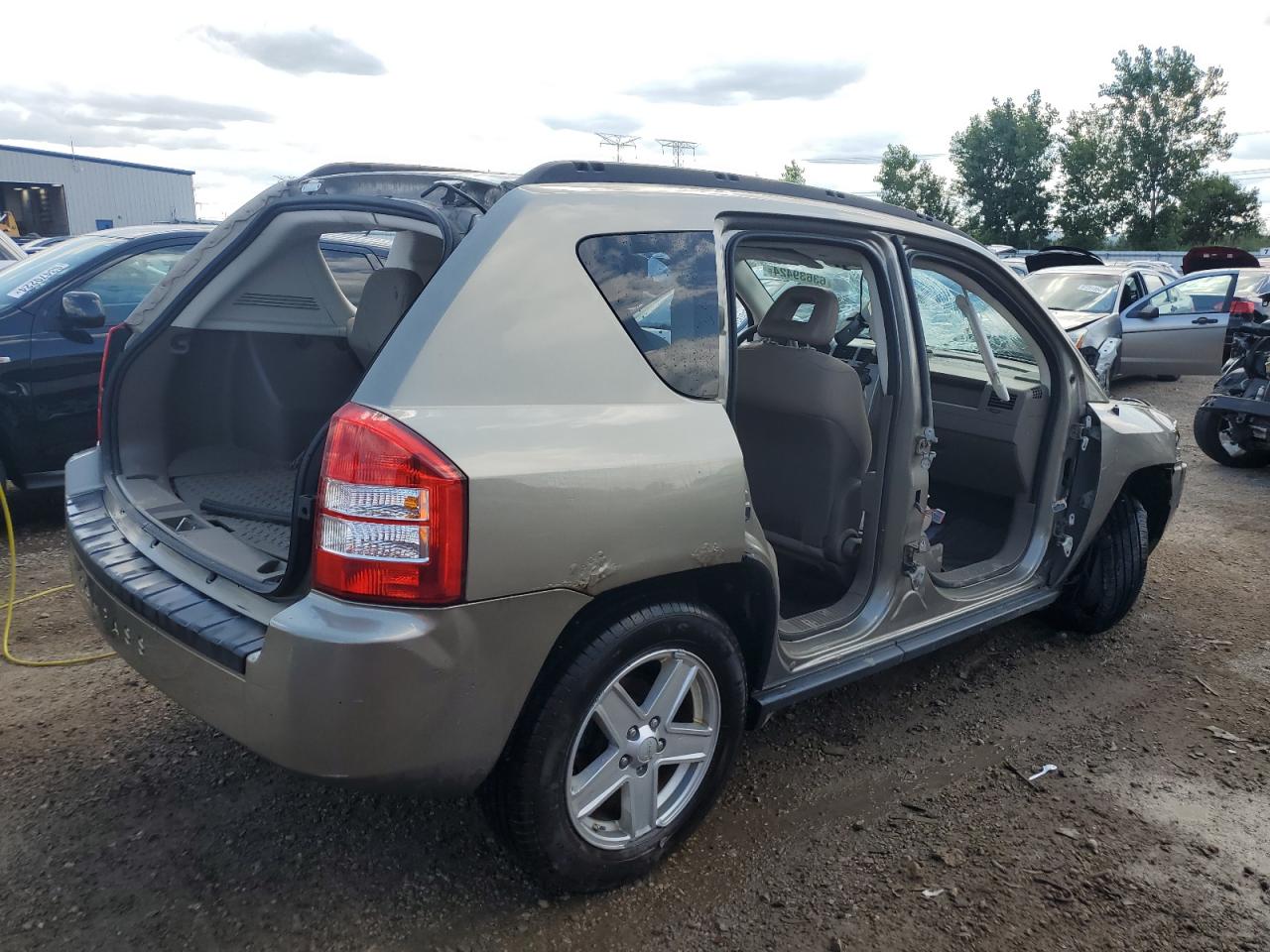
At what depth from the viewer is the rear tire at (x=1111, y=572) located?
4.10 meters

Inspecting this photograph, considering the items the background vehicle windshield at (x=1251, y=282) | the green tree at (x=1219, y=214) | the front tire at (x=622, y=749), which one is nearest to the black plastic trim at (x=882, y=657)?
the front tire at (x=622, y=749)

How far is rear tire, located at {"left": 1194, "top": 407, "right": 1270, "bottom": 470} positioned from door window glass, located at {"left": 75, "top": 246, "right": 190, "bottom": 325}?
780 centimetres

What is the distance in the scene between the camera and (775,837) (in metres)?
2.76

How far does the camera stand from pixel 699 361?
8.14 ft

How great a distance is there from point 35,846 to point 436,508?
1.65m

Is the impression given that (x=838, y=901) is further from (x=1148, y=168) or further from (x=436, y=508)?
(x=1148, y=168)

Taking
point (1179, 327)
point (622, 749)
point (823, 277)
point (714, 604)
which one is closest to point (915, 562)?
point (714, 604)

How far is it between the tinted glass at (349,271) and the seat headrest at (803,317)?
1.49m

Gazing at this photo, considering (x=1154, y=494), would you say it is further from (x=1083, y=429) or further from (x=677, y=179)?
(x=677, y=179)

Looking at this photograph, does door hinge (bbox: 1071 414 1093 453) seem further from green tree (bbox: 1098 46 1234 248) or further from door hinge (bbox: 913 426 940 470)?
green tree (bbox: 1098 46 1234 248)

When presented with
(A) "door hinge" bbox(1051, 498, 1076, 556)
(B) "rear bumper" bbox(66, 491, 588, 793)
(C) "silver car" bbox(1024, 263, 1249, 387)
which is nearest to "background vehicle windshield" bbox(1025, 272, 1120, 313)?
(C) "silver car" bbox(1024, 263, 1249, 387)

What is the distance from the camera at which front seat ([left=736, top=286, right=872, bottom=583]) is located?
3338mm

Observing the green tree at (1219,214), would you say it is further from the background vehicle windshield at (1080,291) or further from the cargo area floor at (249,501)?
the cargo area floor at (249,501)

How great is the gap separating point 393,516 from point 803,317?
2.12 m
